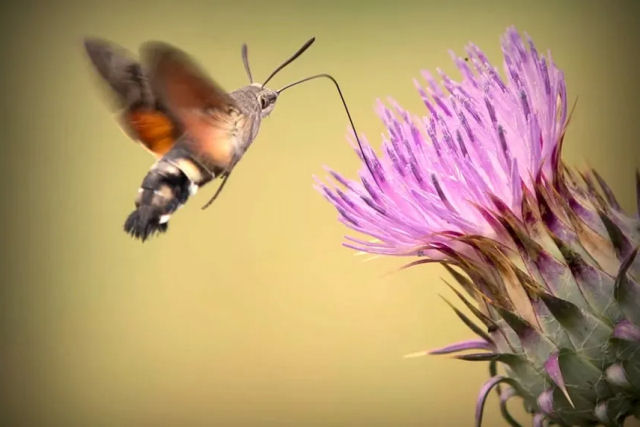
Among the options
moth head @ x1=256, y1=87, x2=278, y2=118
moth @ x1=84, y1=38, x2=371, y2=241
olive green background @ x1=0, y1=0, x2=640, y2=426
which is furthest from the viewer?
olive green background @ x1=0, y1=0, x2=640, y2=426

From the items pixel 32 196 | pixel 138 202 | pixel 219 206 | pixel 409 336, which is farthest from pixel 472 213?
pixel 32 196

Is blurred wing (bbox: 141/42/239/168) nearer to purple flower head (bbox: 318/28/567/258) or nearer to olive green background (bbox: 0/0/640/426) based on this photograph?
purple flower head (bbox: 318/28/567/258)

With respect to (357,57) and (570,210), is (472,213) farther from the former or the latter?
(357,57)

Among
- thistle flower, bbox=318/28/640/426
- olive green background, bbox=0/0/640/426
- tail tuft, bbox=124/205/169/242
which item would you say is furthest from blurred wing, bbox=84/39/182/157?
olive green background, bbox=0/0/640/426

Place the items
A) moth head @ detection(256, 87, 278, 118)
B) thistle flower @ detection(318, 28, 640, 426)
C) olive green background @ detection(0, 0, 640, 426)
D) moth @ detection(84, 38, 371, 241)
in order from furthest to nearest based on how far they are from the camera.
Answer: olive green background @ detection(0, 0, 640, 426), moth head @ detection(256, 87, 278, 118), moth @ detection(84, 38, 371, 241), thistle flower @ detection(318, 28, 640, 426)

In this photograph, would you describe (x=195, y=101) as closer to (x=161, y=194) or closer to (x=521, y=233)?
(x=161, y=194)

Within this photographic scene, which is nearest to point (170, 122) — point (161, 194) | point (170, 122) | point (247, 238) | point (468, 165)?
point (170, 122)

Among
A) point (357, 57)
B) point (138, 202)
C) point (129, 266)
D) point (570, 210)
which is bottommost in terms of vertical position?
point (570, 210)
